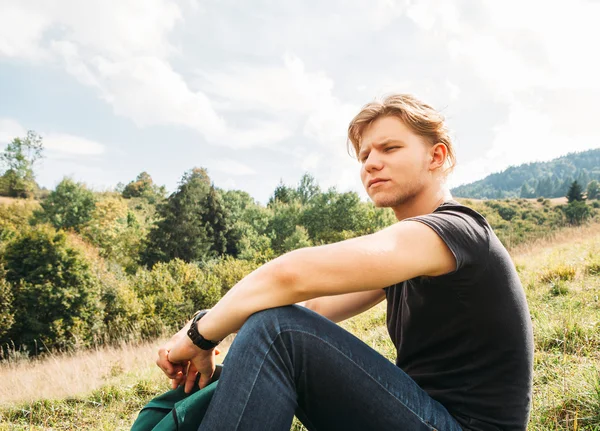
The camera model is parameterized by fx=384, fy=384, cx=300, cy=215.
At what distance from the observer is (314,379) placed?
1.21 m

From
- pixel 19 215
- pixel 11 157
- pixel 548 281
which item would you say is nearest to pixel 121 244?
pixel 19 215

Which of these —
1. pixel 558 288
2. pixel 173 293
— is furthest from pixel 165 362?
pixel 173 293

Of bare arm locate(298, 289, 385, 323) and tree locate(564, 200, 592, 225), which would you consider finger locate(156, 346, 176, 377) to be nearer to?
bare arm locate(298, 289, 385, 323)

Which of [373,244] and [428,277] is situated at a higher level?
[373,244]

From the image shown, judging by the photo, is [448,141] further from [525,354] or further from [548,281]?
[548,281]

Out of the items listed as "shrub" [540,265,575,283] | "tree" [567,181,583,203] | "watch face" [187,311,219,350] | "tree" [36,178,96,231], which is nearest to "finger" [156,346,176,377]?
"watch face" [187,311,219,350]

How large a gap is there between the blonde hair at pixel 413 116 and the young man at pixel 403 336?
55cm

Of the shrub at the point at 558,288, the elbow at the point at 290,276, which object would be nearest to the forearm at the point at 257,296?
the elbow at the point at 290,276

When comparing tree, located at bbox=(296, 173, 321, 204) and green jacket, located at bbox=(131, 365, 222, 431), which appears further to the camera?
tree, located at bbox=(296, 173, 321, 204)

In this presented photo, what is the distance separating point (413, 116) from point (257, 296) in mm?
1103

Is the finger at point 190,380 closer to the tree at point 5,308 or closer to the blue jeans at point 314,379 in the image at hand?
the blue jeans at point 314,379

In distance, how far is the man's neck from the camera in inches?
65.1

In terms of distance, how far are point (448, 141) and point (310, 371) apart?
123 cm

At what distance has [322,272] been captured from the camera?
3.75 ft
